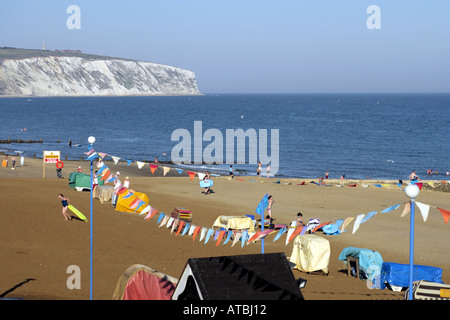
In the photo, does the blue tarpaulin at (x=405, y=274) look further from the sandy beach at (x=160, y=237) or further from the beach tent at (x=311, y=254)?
the beach tent at (x=311, y=254)

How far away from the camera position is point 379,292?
16516mm

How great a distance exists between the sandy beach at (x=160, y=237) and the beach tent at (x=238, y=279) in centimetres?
616

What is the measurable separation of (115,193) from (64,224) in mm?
4279

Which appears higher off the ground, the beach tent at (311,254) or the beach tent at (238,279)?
the beach tent at (238,279)

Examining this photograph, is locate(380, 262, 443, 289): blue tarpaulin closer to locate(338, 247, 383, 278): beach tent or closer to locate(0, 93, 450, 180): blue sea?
locate(338, 247, 383, 278): beach tent

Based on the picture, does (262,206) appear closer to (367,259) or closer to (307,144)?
(367,259)

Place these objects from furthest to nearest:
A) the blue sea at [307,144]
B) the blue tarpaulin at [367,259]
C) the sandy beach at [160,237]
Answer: the blue sea at [307,144] < the blue tarpaulin at [367,259] < the sandy beach at [160,237]

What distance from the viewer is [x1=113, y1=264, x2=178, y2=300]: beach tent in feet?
42.4

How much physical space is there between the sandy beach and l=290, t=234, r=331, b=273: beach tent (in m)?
0.36

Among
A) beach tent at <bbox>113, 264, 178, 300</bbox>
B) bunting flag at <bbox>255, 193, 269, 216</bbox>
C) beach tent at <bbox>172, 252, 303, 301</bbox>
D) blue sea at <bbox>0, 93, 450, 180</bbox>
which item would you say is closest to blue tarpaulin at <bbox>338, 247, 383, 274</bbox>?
bunting flag at <bbox>255, 193, 269, 216</bbox>
